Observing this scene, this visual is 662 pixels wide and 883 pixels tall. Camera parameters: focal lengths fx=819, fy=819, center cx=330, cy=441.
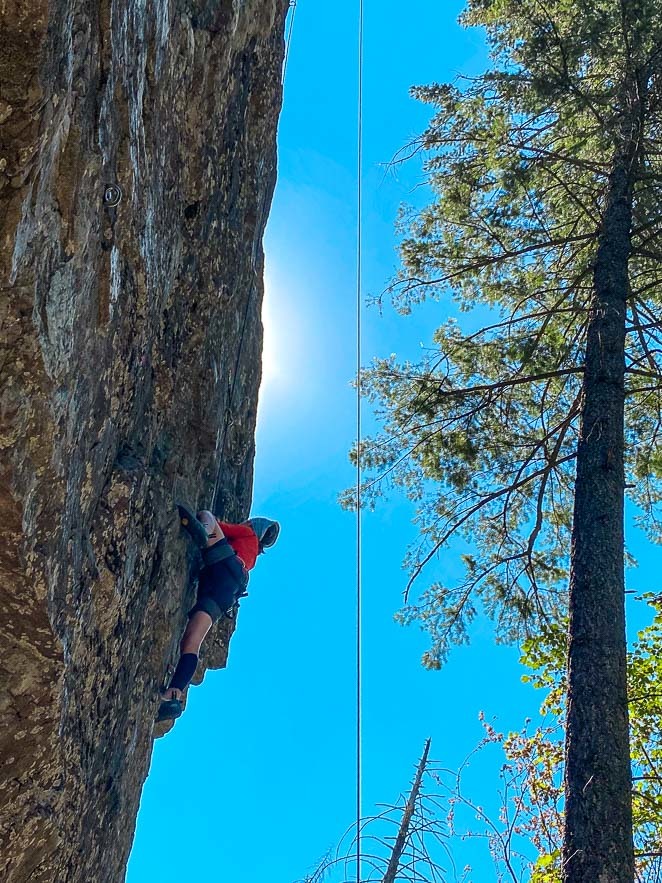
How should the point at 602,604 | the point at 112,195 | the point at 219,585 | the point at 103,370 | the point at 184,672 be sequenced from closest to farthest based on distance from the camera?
the point at 112,195 < the point at 103,370 < the point at 602,604 < the point at 184,672 < the point at 219,585

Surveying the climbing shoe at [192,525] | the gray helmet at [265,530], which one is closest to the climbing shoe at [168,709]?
the climbing shoe at [192,525]

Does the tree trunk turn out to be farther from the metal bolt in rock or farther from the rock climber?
the metal bolt in rock

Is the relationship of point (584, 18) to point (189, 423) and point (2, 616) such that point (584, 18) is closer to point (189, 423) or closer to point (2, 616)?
point (189, 423)

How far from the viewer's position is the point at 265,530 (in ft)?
23.9

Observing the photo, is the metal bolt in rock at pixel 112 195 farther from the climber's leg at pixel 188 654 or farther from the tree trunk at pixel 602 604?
the tree trunk at pixel 602 604

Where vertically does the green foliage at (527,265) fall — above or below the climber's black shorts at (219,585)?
above

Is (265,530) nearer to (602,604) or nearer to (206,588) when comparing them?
(206,588)

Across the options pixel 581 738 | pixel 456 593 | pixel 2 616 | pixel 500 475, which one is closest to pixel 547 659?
pixel 456 593

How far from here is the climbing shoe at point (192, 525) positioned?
5906 millimetres

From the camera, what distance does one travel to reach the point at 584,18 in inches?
313

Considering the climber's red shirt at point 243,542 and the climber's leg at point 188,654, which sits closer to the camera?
the climber's leg at point 188,654

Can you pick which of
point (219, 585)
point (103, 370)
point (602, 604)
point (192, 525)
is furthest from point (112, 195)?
point (602, 604)

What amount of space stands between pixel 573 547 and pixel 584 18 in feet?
17.2

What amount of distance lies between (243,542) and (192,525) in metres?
0.98
